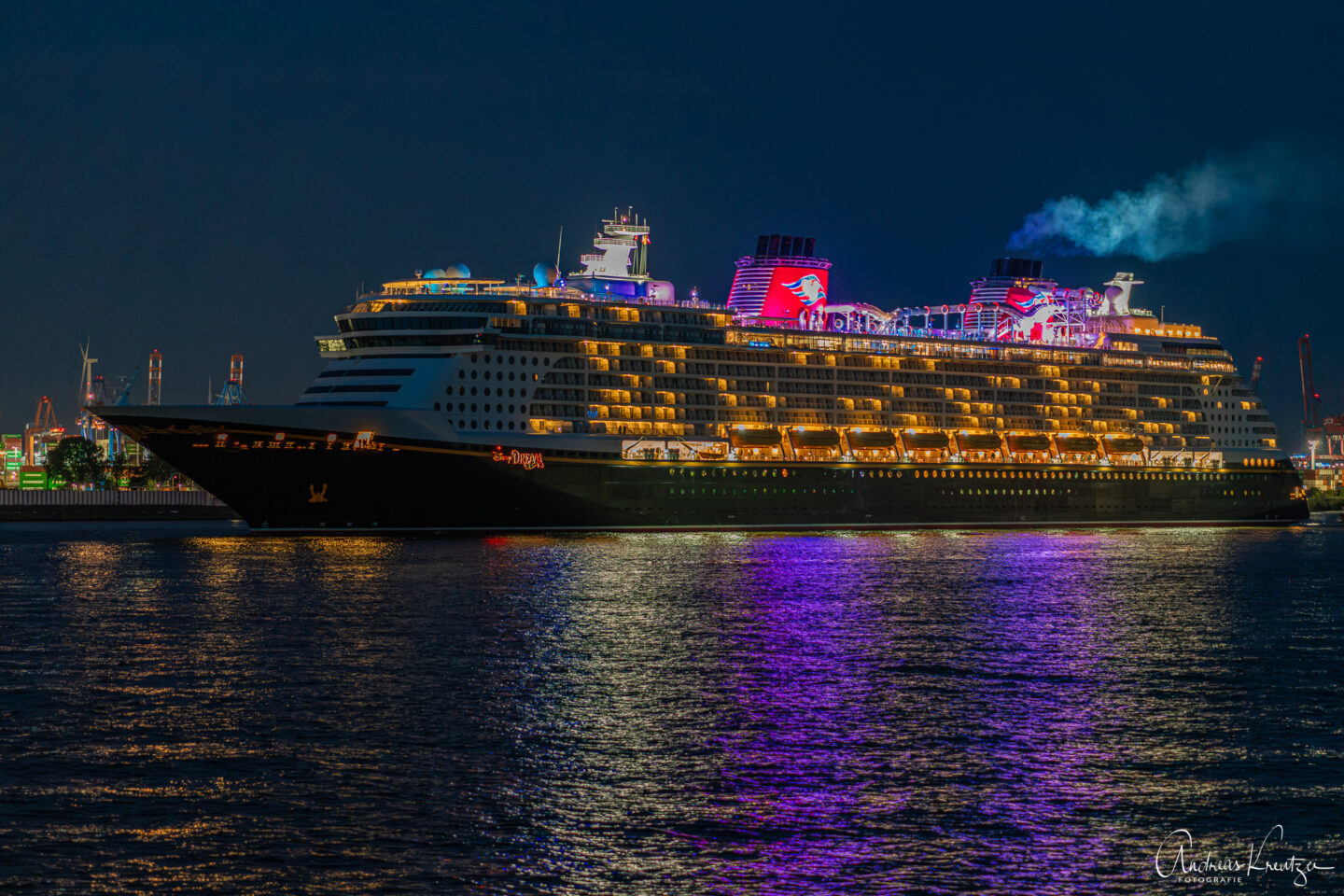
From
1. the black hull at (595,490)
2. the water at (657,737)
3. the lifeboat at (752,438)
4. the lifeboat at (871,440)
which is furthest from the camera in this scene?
the lifeboat at (871,440)

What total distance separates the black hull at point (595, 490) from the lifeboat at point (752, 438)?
7.44 feet

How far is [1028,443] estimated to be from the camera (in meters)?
107

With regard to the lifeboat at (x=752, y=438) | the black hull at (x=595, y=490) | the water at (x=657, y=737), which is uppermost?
the lifeboat at (x=752, y=438)

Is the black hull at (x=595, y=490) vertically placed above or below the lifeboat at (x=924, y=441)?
below

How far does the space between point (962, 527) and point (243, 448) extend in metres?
53.0

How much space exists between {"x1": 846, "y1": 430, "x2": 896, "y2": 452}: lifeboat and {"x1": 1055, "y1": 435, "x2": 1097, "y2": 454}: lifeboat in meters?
17.2

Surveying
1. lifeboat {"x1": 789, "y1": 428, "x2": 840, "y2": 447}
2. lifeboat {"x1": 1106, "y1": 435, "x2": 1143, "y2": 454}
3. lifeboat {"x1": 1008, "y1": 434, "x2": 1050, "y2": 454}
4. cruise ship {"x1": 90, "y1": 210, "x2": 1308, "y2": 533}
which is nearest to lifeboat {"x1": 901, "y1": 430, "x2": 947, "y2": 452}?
cruise ship {"x1": 90, "y1": 210, "x2": 1308, "y2": 533}

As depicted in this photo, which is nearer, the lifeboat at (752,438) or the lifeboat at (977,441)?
the lifeboat at (752,438)

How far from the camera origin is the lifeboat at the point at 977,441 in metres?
103

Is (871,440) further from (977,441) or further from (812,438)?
(977,441)

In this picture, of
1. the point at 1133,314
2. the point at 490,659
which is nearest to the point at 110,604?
the point at 490,659

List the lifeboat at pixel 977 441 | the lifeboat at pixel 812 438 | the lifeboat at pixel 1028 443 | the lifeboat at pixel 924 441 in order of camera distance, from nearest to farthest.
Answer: the lifeboat at pixel 812 438, the lifeboat at pixel 924 441, the lifeboat at pixel 977 441, the lifeboat at pixel 1028 443

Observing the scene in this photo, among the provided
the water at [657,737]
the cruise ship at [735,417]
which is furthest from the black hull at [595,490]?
the water at [657,737]

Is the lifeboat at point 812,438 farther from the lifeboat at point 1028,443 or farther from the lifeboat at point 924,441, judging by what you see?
the lifeboat at point 1028,443
